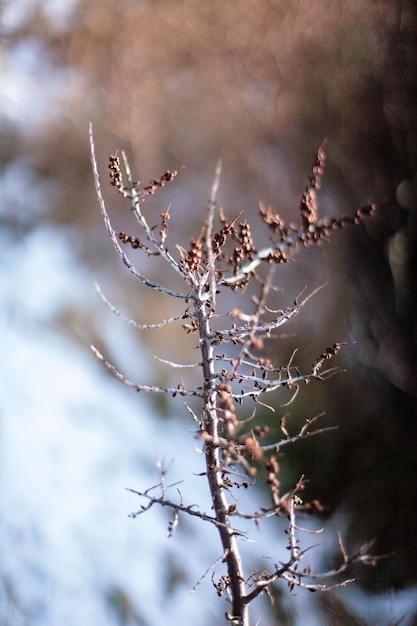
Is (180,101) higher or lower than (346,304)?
higher

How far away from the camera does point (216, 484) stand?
98cm

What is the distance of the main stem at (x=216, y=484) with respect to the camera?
97 cm

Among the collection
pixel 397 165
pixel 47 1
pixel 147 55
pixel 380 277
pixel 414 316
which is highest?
pixel 47 1

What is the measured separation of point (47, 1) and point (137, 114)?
1.46 feet

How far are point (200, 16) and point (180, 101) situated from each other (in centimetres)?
27

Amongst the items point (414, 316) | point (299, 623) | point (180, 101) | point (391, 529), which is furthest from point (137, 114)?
point (299, 623)

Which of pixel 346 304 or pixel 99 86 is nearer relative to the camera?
pixel 99 86

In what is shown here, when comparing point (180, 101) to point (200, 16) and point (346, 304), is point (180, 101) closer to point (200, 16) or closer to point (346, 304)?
point (200, 16)

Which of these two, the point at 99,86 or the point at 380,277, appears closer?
the point at 99,86

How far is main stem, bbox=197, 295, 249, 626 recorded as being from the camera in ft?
3.18

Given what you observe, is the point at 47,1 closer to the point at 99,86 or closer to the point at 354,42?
the point at 99,86

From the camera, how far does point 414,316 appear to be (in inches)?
75.0

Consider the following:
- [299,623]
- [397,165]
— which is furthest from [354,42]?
[299,623]

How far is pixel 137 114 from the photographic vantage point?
1.78 metres
